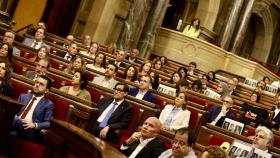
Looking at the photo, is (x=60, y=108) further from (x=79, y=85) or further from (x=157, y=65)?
(x=157, y=65)

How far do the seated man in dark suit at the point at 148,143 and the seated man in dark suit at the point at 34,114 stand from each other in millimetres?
879

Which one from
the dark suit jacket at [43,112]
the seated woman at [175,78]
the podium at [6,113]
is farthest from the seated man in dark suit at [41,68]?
the seated woman at [175,78]

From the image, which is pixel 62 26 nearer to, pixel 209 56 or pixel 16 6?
pixel 16 6

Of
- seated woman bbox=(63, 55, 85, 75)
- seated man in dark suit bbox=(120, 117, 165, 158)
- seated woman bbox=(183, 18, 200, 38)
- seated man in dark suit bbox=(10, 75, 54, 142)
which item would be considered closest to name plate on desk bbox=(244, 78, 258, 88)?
seated woman bbox=(183, 18, 200, 38)

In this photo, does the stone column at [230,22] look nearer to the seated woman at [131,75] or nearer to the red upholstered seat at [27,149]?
the seated woman at [131,75]

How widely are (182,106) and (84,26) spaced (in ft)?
21.9

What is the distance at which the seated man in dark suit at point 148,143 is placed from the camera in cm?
381

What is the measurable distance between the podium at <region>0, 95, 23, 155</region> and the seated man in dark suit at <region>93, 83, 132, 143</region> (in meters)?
1.23

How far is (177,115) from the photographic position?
579cm

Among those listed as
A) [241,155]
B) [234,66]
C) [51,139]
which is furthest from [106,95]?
[234,66]

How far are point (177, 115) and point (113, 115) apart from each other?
0.97m

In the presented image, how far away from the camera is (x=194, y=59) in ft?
42.9

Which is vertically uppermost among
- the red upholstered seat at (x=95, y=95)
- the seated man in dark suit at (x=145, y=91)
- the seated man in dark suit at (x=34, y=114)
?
the seated man in dark suit at (x=145, y=91)

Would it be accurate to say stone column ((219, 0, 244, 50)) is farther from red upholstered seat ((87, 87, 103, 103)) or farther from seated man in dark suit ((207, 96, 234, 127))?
red upholstered seat ((87, 87, 103, 103))
